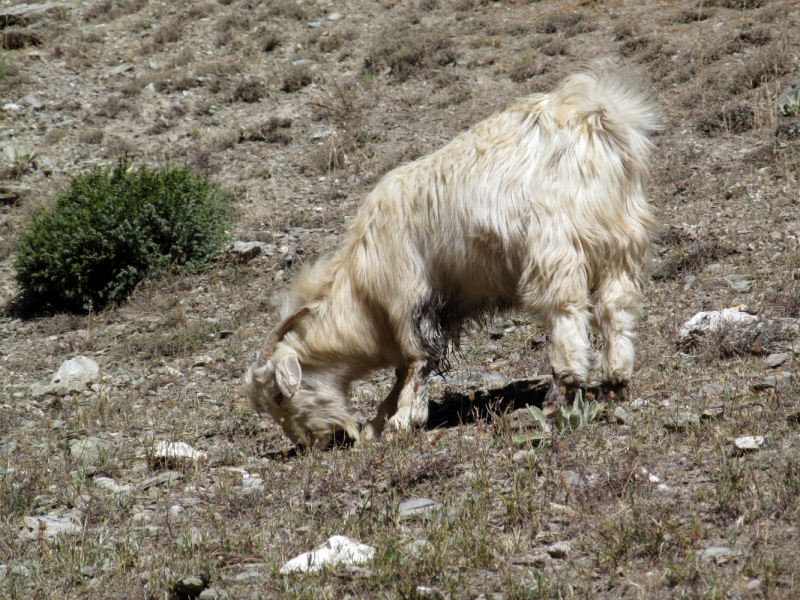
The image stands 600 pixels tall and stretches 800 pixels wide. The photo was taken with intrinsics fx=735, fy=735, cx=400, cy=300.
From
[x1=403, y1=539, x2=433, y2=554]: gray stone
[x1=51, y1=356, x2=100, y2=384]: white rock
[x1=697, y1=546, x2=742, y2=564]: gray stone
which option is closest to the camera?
[x1=697, y1=546, x2=742, y2=564]: gray stone

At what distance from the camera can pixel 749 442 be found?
384cm

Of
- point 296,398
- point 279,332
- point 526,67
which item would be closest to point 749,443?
point 296,398

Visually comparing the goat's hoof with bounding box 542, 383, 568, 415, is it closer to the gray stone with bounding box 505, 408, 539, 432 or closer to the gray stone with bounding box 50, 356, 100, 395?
the gray stone with bounding box 505, 408, 539, 432

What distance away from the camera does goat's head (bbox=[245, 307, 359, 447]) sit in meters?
5.49

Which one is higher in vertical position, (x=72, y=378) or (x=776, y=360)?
(x=776, y=360)

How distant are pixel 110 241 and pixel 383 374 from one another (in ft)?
16.4

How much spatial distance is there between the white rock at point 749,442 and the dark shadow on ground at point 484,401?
157cm

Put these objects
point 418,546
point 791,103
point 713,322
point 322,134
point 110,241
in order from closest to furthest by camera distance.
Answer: point 418,546
point 713,322
point 110,241
point 791,103
point 322,134

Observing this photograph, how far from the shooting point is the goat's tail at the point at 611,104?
5027mm

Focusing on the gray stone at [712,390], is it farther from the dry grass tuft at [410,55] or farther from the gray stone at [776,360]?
the dry grass tuft at [410,55]

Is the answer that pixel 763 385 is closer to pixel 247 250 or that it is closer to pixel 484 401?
pixel 484 401

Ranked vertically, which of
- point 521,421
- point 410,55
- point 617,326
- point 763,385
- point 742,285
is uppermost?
point 410,55

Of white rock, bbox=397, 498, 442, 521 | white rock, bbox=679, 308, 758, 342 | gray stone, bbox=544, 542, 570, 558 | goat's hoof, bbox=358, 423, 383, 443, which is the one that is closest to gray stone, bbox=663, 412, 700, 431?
gray stone, bbox=544, 542, 570, 558

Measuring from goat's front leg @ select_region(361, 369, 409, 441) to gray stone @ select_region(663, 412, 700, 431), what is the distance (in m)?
2.10
